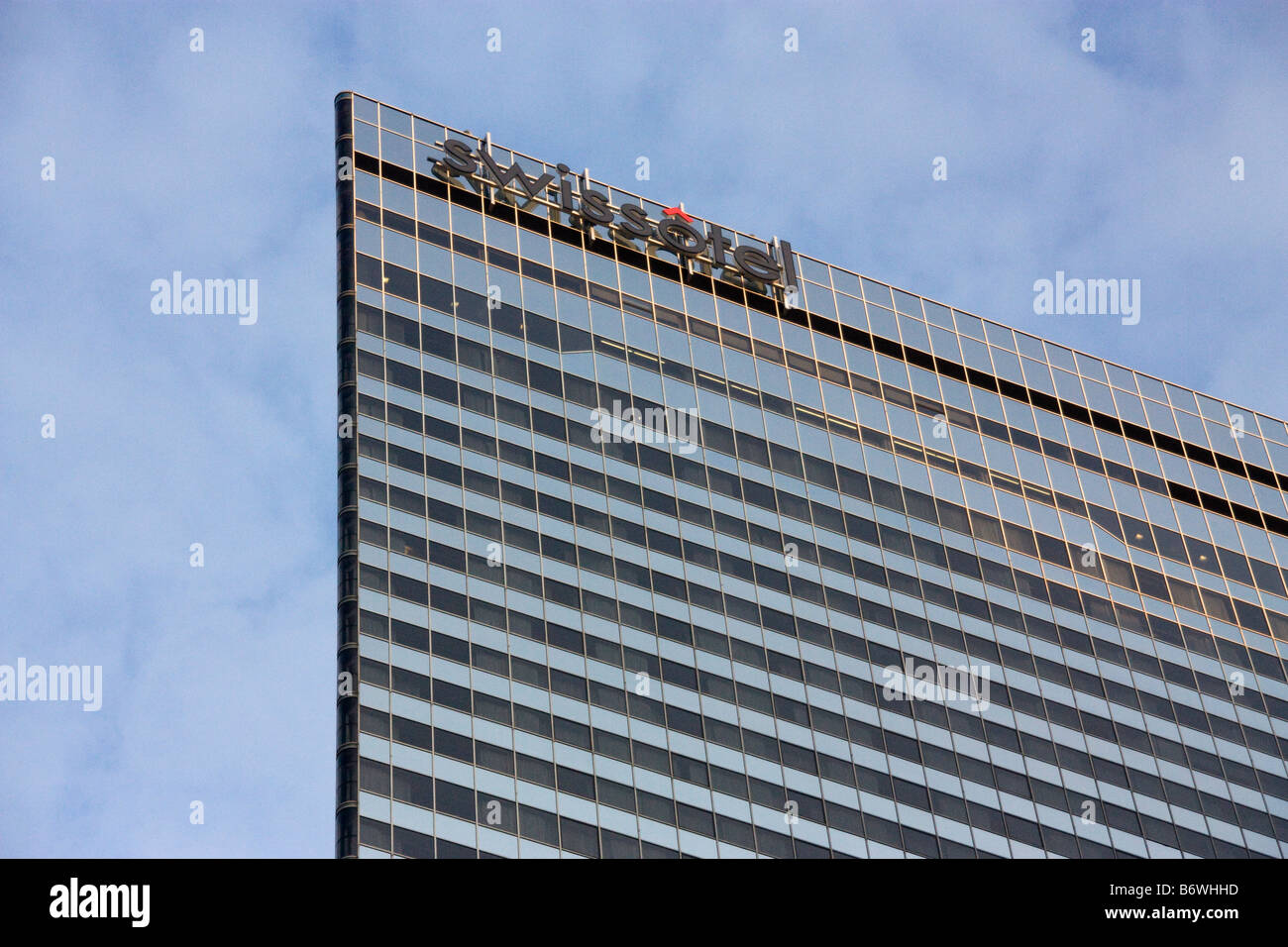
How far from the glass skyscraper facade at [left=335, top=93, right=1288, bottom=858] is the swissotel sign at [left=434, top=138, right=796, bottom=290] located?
11.7 inches

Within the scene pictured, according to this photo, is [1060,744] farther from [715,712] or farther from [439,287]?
[439,287]

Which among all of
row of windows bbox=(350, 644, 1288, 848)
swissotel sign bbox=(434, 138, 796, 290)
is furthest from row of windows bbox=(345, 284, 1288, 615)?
row of windows bbox=(350, 644, 1288, 848)

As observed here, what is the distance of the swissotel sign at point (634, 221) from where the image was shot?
11650 cm

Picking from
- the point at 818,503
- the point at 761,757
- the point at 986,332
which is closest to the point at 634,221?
the point at 818,503

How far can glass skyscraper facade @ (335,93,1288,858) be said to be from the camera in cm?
8862

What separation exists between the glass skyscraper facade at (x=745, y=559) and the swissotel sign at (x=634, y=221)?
0.30 meters

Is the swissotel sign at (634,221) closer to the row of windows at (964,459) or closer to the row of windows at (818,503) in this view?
the row of windows at (964,459)

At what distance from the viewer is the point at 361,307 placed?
103750 mm

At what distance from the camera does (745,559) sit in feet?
342

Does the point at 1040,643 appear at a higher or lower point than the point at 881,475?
lower

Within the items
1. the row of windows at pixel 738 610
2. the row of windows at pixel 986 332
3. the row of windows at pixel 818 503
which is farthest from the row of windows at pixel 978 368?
the row of windows at pixel 738 610

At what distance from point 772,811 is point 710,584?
1505cm

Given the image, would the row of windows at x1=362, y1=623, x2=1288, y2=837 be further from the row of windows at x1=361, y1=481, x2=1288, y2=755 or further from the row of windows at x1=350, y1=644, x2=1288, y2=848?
the row of windows at x1=361, y1=481, x2=1288, y2=755
